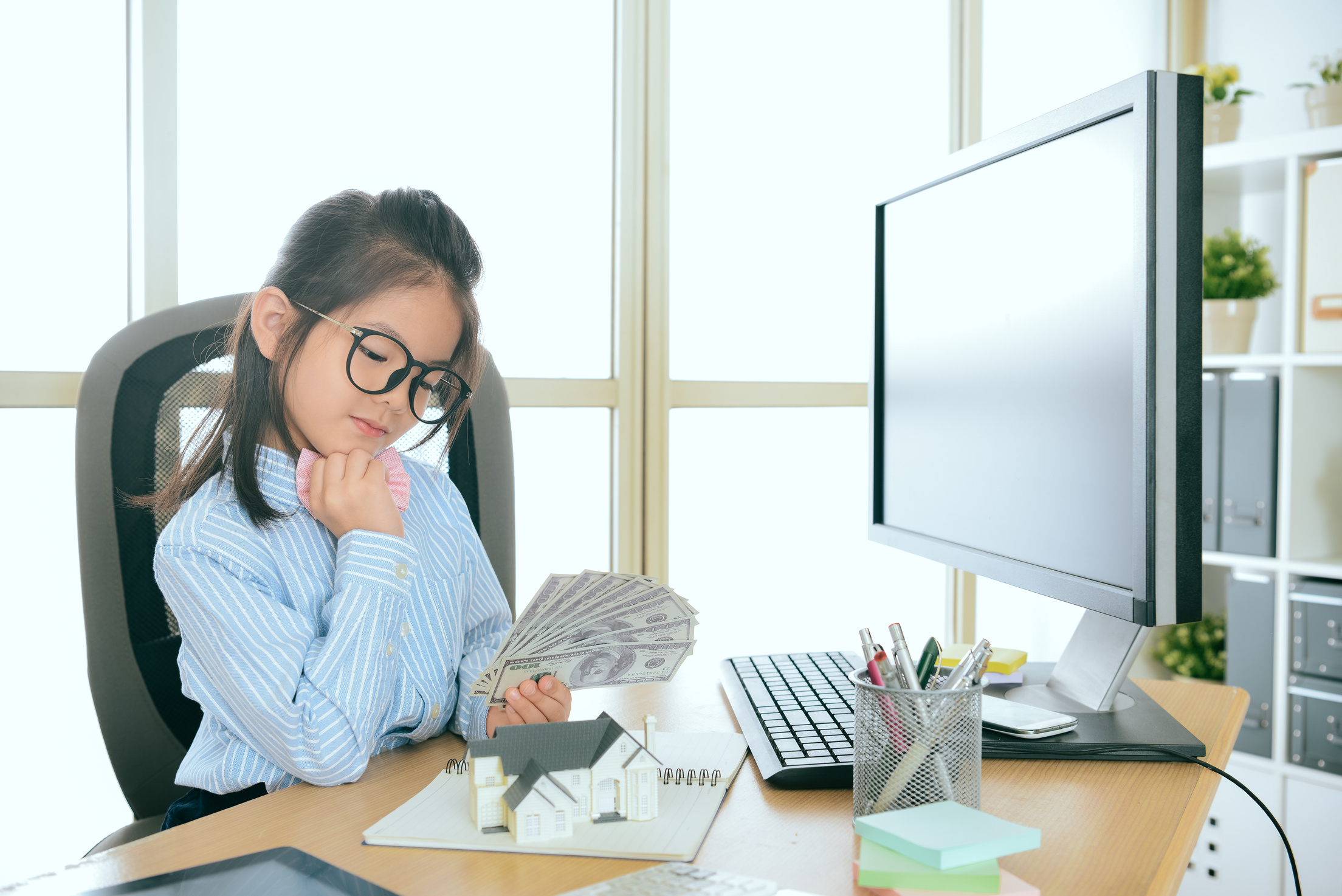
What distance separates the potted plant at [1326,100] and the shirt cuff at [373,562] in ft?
6.42

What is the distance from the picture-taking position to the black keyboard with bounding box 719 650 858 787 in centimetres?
69

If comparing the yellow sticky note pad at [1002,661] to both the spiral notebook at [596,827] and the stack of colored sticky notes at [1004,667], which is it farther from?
the spiral notebook at [596,827]

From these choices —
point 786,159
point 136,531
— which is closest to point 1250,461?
point 786,159

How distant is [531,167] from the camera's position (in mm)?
1680

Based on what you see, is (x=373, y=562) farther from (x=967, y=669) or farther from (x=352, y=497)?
(x=967, y=669)

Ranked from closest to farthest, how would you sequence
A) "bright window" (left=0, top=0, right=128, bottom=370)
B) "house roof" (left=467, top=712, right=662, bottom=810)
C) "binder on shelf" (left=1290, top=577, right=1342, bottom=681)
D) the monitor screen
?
"house roof" (left=467, top=712, right=662, bottom=810) → the monitor screen → "bright window" (left=0, top=0, right=128, bottom=370) → "binder on shelf" (left=1290, top=577, right=1342, bottom=681)

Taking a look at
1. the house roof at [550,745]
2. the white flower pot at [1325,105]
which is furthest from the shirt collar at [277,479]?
the white flower pot at [1325,105]

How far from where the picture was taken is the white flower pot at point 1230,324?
1.94 metres

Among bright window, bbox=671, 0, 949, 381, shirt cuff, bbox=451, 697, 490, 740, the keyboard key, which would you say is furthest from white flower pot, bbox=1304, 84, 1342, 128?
shirt cuff, bbox=451, 697, 490, 740

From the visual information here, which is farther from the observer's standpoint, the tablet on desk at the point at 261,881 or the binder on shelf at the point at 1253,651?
the binder on shelf at the point at 1253,651

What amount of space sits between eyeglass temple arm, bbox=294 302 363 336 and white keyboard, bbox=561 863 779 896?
51 centimetres

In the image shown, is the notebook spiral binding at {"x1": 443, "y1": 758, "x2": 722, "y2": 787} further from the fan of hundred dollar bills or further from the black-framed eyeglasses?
the black-framed eyeglasses

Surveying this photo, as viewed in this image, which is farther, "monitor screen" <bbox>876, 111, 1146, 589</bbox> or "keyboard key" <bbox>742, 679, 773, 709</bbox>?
"keyboard key" <bbox>742, 679, 773, 709</bbox>

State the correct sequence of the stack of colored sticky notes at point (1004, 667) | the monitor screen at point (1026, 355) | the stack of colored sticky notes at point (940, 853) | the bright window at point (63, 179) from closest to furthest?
the stack of colored sticky notes at point (940, 853)
the monitor screen at point (1026, 355)
the stack of colored sticky notes at point (1004, 667)
the bright window at point (63, 179)
